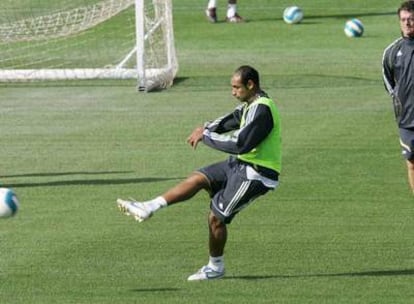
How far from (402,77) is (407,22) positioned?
59cm

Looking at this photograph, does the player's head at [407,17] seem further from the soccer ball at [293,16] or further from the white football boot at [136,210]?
the soccer ball at [293,16]

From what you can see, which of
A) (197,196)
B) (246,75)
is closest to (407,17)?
(246,75)

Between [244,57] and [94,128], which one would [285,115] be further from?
[244,57]

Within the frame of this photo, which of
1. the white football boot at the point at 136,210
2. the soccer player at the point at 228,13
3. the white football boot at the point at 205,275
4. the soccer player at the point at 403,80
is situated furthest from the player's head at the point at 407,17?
the soccer player at the point at 228,13

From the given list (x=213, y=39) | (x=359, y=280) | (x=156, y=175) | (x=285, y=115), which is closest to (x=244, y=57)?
(x=213, y=39)

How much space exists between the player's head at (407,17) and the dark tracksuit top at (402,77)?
0.45 ft

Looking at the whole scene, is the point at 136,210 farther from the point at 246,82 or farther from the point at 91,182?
the point at 91,182

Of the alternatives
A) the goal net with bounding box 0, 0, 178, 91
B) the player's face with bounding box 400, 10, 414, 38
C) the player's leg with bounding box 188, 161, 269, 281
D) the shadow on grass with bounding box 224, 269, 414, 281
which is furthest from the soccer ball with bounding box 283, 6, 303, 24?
the player's leg with bounding box 188, 161, 269, 281

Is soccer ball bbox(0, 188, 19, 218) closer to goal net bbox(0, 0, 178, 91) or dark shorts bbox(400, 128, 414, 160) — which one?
dark shorts bbox(400, 128, 414, 160)

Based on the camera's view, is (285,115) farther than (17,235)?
Yes

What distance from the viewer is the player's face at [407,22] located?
41.8 ft

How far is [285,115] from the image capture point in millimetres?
21172

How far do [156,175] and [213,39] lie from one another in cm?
1448

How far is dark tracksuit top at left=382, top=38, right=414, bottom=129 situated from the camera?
43.0ft
